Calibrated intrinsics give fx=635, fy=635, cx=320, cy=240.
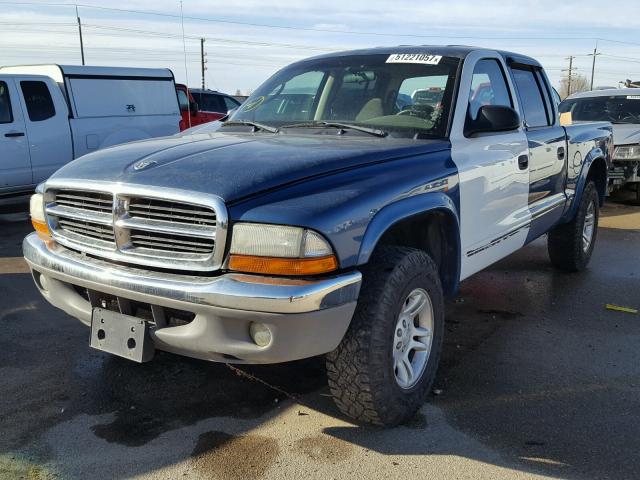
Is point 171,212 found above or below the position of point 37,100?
below

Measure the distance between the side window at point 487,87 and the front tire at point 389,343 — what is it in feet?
4.26

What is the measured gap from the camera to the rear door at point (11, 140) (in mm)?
8609

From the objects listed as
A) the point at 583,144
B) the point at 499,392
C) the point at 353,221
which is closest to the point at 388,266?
the point at 353,221

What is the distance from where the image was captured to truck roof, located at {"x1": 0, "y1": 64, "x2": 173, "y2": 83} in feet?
31.2

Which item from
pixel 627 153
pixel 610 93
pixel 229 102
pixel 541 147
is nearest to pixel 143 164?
pixel 541 147

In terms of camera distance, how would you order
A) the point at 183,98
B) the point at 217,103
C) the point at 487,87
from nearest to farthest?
1. the point at 487,87
2. the point at 183,98
3. the point at 217,103

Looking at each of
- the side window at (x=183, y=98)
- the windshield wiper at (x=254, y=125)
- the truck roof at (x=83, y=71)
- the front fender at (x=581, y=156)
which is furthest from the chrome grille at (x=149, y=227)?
the side window at (x=183, y=98)

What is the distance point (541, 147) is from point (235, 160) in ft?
8.69

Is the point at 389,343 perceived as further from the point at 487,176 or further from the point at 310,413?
the point at 487,176

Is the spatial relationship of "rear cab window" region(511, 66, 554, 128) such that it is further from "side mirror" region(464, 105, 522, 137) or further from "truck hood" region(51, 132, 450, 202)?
"truck hood" region(51, 132, 450, 202)

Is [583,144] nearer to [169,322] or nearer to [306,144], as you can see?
[306,144]

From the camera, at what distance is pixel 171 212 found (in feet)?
8.87

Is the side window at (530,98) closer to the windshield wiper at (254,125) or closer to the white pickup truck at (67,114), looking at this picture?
the windshield wiper at (254,125)

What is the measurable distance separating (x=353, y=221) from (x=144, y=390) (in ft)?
5.45
